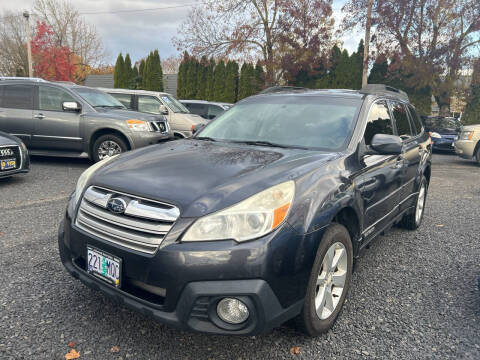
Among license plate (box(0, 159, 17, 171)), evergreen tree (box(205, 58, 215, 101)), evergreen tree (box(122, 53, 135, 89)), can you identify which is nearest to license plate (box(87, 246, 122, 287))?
license plate (box(0, 159, 17, 171))

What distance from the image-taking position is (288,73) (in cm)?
2044

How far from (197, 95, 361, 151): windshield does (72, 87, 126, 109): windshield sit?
216 inches

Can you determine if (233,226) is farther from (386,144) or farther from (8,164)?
(8,164)

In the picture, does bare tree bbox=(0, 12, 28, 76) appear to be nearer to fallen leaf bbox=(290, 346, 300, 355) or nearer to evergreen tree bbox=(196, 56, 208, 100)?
evergreen tree bbox=(196, 56, 208, 100)

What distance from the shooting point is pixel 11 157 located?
598 cm

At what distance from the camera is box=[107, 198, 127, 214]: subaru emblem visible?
2086 millimetres

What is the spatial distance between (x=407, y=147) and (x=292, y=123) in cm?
152

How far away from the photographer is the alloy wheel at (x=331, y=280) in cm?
231

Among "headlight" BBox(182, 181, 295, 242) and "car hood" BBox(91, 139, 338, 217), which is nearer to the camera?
"headlight" BBox(182, 181, 295, 242)

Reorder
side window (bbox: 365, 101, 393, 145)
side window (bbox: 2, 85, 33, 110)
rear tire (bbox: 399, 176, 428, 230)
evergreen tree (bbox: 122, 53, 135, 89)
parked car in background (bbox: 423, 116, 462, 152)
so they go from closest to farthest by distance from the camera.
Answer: side window (bbox: 365, 101, 393, 145) < rear tire (bbox: 399, 176, 428, 230) < side window (bbox: 2, 85, 33, 110) < parked car in background (bbox: 423, 116, 462, 152) < evergreen tree (bbox: 122, 53, 135, 89)

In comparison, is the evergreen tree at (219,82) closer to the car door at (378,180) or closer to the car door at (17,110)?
the car door at (17,110)

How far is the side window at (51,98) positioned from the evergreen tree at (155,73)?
1733cm

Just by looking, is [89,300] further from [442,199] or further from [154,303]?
[442,199]

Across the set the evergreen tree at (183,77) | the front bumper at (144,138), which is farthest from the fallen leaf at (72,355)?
the evergreen tree at (183,77)
